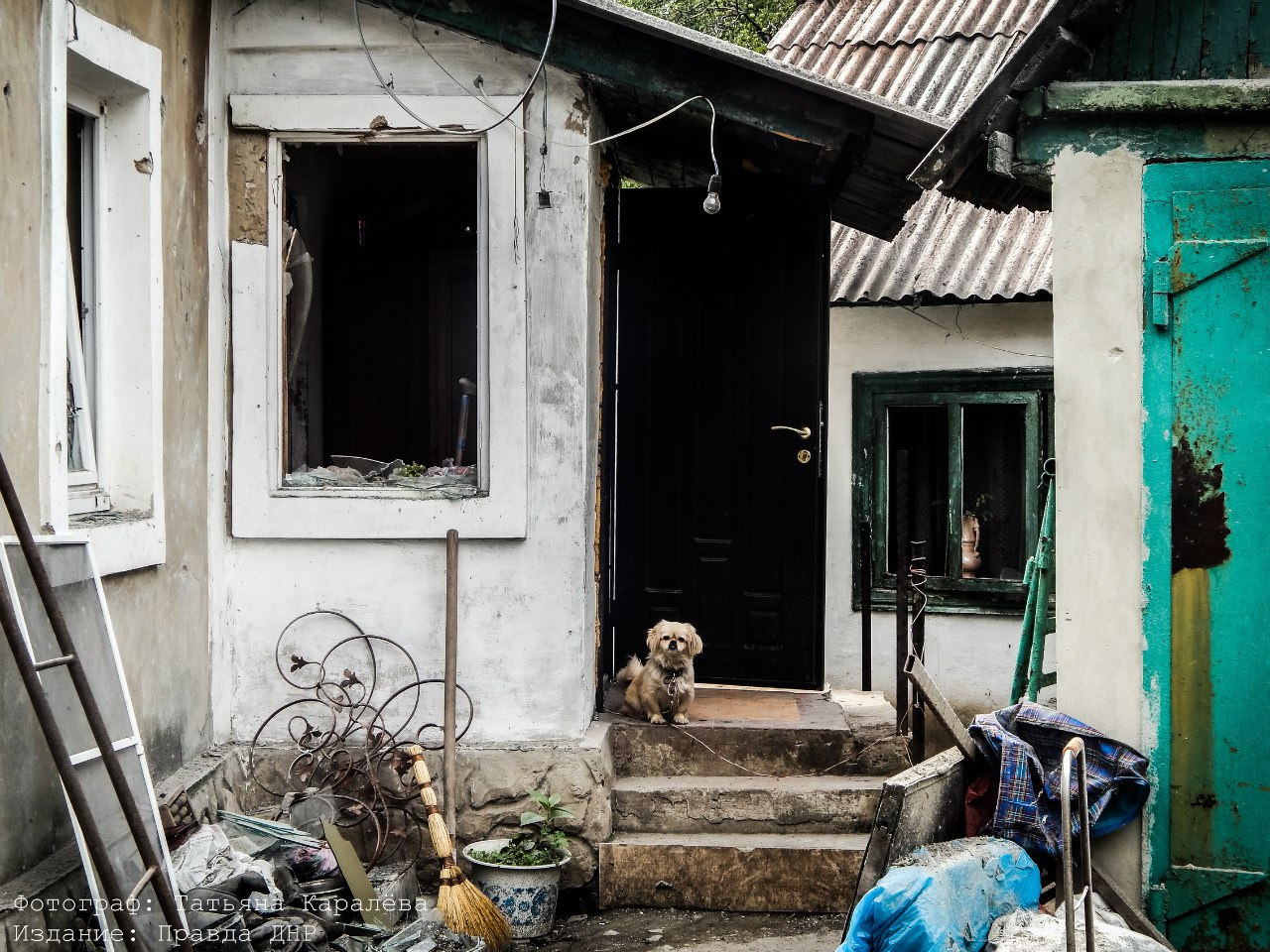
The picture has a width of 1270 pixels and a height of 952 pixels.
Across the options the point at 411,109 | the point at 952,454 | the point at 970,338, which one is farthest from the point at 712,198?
the point at 952,454

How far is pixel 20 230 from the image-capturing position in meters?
3.71

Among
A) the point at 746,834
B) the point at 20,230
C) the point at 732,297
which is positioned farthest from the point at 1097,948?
the point at 732,297

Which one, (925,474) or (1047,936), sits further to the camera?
(925,474)

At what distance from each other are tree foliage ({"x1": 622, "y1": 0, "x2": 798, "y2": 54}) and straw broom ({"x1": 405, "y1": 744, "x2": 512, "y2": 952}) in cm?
1280

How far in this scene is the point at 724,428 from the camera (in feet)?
22.2

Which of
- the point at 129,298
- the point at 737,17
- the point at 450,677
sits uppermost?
the point at 737,17

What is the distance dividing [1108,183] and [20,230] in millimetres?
3638

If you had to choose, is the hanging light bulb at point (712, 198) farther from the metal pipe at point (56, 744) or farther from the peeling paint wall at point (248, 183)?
the metal pipe at point (56, 744)

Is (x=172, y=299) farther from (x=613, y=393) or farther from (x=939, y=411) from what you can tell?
(x=939, y=411)

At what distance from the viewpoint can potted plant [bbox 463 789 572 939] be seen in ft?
16.4

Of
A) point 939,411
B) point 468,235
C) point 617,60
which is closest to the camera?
point 617,60

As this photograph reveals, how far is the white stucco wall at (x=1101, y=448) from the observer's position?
13.8ft

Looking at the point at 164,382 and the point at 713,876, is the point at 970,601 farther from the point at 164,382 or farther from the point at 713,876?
the point at 164,382

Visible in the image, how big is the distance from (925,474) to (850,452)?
0.64 m
